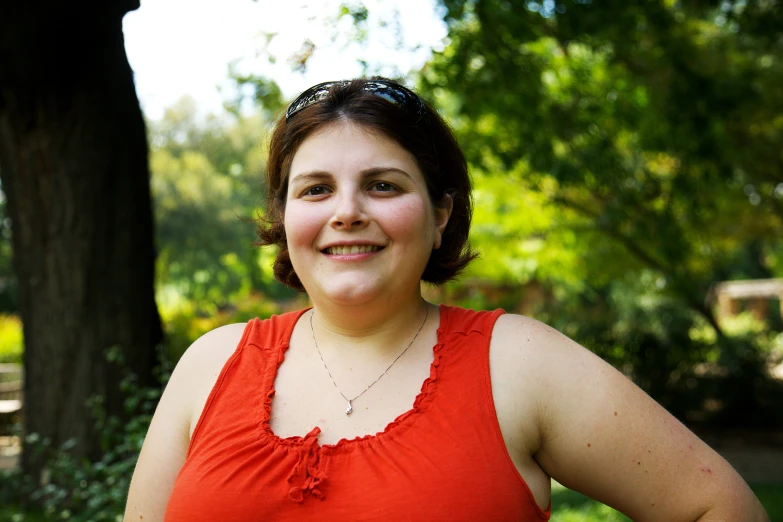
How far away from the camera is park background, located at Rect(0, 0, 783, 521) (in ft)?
16.4

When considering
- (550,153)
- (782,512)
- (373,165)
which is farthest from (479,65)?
(373,165)

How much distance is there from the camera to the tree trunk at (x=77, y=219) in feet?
16.5

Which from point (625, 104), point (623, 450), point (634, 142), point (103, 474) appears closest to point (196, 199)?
point (634, 142)

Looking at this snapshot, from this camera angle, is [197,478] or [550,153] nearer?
[197,478]

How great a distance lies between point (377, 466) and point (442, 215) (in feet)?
2.42

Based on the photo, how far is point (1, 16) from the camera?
473 centimetres

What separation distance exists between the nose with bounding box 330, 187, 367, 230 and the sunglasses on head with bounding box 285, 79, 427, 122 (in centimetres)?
29

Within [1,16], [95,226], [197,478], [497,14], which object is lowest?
[197,478]

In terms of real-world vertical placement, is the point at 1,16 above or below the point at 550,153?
above

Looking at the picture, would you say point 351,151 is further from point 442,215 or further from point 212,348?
point 212,348

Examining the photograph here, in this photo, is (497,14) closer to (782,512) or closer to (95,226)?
(95,226)

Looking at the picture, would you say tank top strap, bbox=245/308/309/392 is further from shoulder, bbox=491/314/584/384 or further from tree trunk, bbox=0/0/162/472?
tree trunk, bbox=0/0/162/472

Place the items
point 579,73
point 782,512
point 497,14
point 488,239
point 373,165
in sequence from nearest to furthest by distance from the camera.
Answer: point 373,165 < point 782,512 < point 497,14 < point 579,73 < point 488,239

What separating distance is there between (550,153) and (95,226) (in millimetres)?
4139
